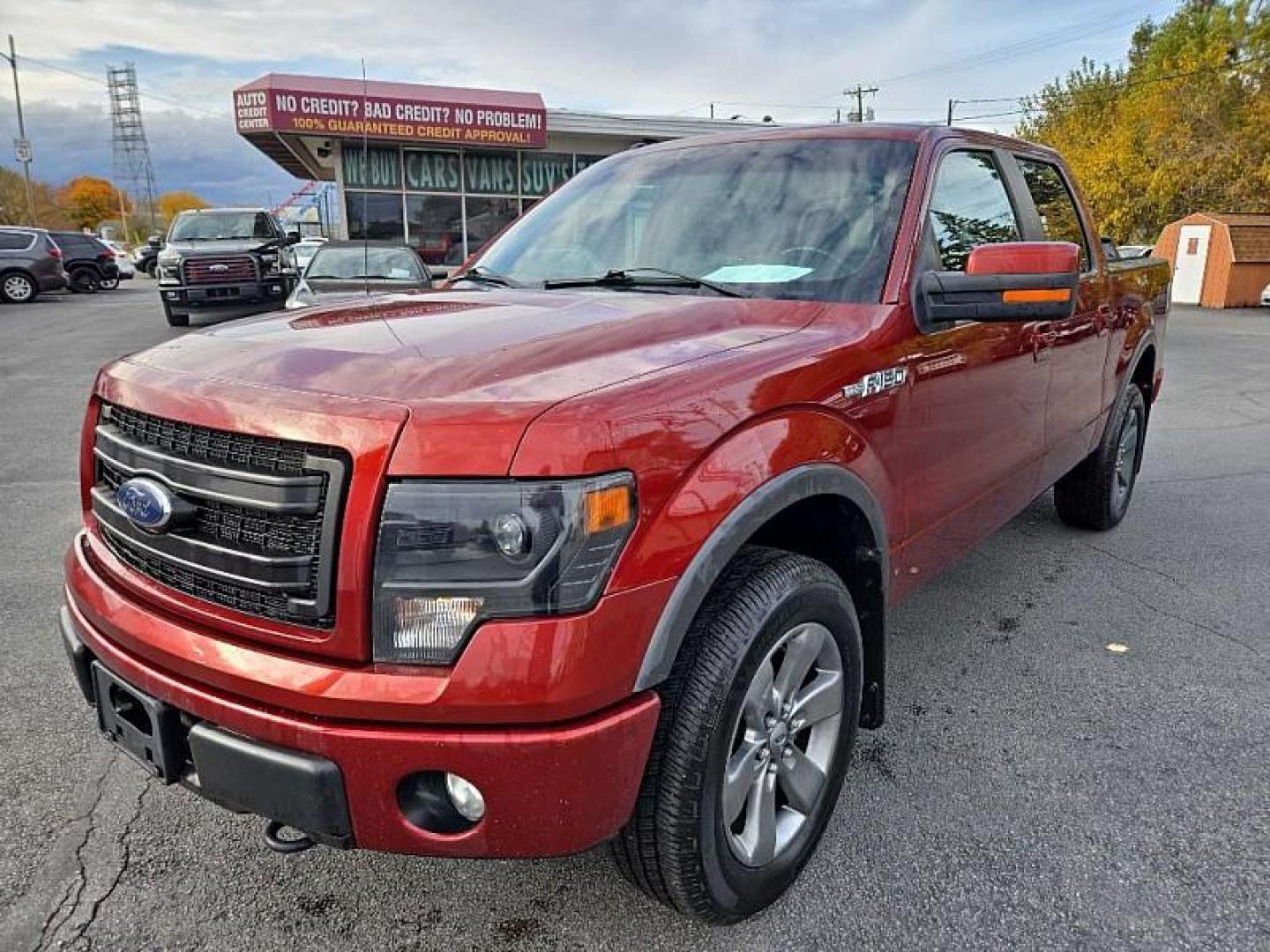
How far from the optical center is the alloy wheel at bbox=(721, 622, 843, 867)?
2031mm

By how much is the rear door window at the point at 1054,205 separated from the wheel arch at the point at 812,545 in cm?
213

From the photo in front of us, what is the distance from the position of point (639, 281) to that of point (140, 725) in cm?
178

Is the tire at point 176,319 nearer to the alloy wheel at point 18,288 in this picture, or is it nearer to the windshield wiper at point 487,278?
the alloy wheel at point 18,288

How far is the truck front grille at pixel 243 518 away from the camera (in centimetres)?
166

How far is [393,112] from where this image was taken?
2016 centimetres

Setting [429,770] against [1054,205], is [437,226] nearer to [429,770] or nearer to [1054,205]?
[1054,205]

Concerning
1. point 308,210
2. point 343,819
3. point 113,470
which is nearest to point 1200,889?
point 343,819

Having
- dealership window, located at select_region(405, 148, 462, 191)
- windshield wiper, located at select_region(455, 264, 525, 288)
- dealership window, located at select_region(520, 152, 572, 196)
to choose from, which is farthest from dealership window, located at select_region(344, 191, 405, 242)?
windshield wiper, located at select_region(455, 264, 525, 288)

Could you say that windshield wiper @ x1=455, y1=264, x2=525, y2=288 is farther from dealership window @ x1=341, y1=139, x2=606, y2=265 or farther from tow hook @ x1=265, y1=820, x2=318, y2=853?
dealership window @ x1=341, y1=139, x2=606, y2=265

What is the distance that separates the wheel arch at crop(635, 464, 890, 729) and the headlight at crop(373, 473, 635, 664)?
0.74 feet

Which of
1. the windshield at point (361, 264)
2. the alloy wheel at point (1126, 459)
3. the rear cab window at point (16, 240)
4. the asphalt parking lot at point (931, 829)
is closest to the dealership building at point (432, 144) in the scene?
the rear cab window at point (16, 240)

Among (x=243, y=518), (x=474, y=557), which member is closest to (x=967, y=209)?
(x=474, y=557)

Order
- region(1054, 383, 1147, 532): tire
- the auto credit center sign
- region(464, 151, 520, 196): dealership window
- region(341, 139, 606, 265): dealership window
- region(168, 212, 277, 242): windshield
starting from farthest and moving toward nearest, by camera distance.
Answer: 1. region(464, 151, 520, 196): dealership window
2. region(341, 139, 606, 265): dealership window
3. the auto credit center sign
4. region(168, 212, 277, 242): windshield
5. region(1054, 383, 1147, 532): tire

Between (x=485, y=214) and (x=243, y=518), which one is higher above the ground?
(x=485, y=214)
